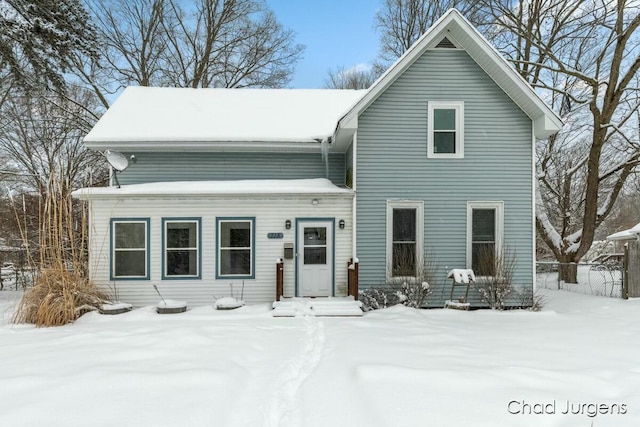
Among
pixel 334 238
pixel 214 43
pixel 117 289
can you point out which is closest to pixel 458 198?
pixel 334 238

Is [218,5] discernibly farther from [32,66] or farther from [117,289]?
[117,289]

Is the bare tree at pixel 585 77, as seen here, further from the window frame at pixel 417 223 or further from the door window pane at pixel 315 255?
the door window pane at pixel 315 255

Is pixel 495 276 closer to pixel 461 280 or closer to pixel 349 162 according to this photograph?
pixel 461 280

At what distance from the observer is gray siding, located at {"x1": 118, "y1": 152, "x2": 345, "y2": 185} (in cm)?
997

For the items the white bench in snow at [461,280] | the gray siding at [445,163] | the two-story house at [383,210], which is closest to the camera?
the white bench in snow at [461,280]

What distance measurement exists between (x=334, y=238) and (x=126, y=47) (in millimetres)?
16983

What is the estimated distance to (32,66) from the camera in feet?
29.5

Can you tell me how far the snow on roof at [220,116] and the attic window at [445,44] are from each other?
245 cm

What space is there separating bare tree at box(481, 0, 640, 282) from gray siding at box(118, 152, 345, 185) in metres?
9.06

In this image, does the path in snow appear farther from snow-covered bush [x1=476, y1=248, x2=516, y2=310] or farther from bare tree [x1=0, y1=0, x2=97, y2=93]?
bare tree [x1=0, y1=0, x2=97, y2=93]

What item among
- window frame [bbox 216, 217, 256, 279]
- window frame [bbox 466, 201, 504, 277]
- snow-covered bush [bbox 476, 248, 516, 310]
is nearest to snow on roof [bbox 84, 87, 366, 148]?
window frame [bbox 216, 217, 256, 279]

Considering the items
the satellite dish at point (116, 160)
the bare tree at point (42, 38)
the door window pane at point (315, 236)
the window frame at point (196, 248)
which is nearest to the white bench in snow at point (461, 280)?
the door window pane at point (315, 236)

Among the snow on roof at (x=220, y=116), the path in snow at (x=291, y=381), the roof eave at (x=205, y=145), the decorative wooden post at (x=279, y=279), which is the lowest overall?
the path in snow at (x=291, y=381)

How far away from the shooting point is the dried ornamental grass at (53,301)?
676cm
